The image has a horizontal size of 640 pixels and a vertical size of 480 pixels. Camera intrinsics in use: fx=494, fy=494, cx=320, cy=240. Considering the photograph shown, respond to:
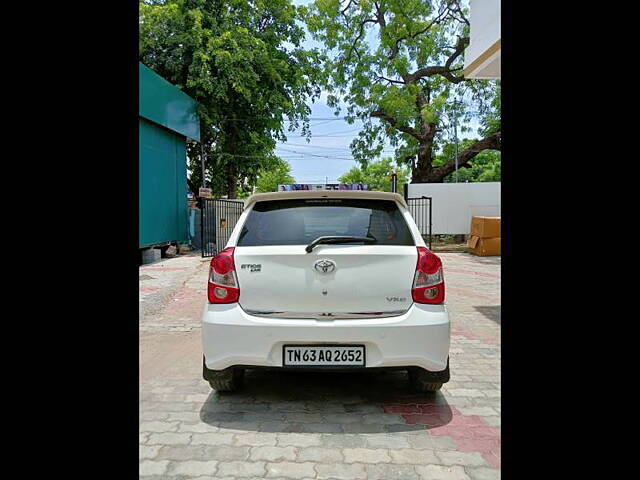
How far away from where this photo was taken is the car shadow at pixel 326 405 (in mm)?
3320

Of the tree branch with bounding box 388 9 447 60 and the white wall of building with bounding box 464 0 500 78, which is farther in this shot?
the tree branch with bounding box 388 9 447 60

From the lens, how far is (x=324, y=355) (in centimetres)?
333

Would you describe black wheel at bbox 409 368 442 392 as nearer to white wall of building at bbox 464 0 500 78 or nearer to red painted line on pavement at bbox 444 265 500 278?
white wall of building at bbox 464 0 500 78

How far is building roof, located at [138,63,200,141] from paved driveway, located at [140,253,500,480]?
9229mm

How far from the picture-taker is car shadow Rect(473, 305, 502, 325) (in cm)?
712

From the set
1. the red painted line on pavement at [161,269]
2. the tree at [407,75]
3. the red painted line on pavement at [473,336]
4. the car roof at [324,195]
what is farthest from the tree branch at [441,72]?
the car roof at [324,195]

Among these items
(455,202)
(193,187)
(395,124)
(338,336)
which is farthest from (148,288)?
(395,124)

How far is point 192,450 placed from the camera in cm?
296

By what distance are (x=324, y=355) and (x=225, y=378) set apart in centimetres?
85

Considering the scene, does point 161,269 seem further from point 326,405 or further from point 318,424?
point 318,424


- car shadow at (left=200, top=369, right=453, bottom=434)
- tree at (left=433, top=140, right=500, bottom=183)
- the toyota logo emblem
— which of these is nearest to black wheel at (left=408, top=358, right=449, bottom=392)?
car shadow at (left=200, top=369, right=453, bottom=434)
